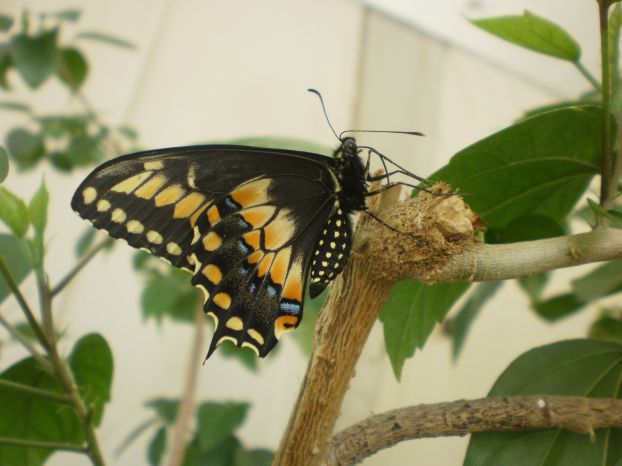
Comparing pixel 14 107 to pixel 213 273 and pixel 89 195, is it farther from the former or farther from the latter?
pixel 213 273

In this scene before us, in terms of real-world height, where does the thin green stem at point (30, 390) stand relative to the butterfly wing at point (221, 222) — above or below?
below

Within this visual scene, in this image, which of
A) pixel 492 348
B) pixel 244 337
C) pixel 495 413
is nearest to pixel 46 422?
pixel 244 337

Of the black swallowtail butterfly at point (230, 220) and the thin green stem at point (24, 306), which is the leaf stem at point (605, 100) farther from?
the thin green stem at point (24, 306)

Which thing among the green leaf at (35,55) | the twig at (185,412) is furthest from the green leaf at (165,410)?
the green leaf at (35,55)

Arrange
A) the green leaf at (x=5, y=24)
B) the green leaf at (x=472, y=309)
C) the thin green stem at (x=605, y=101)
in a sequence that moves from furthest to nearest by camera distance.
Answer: the green leaf at (x=5, y=24), the green leaf at (x=472, y=309), the thin green stem at (x=605, y=101)

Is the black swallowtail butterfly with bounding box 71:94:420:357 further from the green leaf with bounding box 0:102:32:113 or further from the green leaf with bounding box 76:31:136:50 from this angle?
the green leaf with bounding box 0:102:32:113

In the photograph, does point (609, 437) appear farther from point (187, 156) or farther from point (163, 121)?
point (163, 121)
